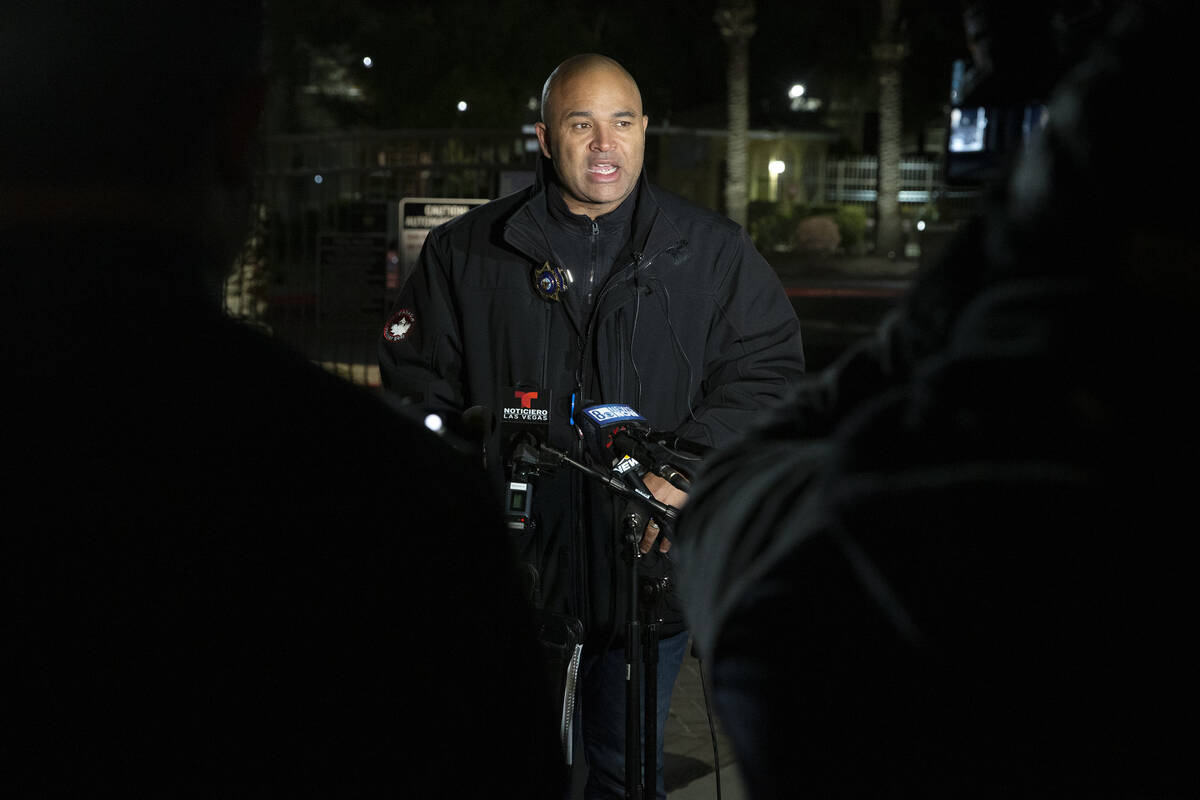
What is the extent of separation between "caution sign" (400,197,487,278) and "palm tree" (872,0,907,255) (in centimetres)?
2603

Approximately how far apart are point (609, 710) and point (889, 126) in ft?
104

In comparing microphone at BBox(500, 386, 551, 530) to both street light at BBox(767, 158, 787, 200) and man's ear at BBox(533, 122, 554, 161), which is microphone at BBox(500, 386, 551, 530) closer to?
man's ear at BBox(533, 122, 554, 161)

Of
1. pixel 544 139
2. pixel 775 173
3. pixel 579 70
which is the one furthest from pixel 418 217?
pixel 775 173

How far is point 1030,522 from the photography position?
0.81 metres

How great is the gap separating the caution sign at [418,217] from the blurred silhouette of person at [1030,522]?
22.7 feet

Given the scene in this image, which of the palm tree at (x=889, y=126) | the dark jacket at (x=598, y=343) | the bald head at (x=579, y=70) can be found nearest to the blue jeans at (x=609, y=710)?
the dark jacket at (x=598, y=343)

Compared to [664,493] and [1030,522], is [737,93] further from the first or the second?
[1030,522]

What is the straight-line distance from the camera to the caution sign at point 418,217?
25.0 feet

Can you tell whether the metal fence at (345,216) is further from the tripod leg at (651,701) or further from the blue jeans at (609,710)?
the tripod leg at (651,701)

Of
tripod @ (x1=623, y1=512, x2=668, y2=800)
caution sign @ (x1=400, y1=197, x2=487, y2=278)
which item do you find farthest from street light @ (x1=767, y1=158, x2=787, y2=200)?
tripod @ (x1=623, y1=512, x2=668, y2=800)

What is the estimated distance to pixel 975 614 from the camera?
835mm

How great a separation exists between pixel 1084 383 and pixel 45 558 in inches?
30.3

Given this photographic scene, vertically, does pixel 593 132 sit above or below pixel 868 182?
below

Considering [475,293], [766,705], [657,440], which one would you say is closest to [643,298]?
[475,293]
